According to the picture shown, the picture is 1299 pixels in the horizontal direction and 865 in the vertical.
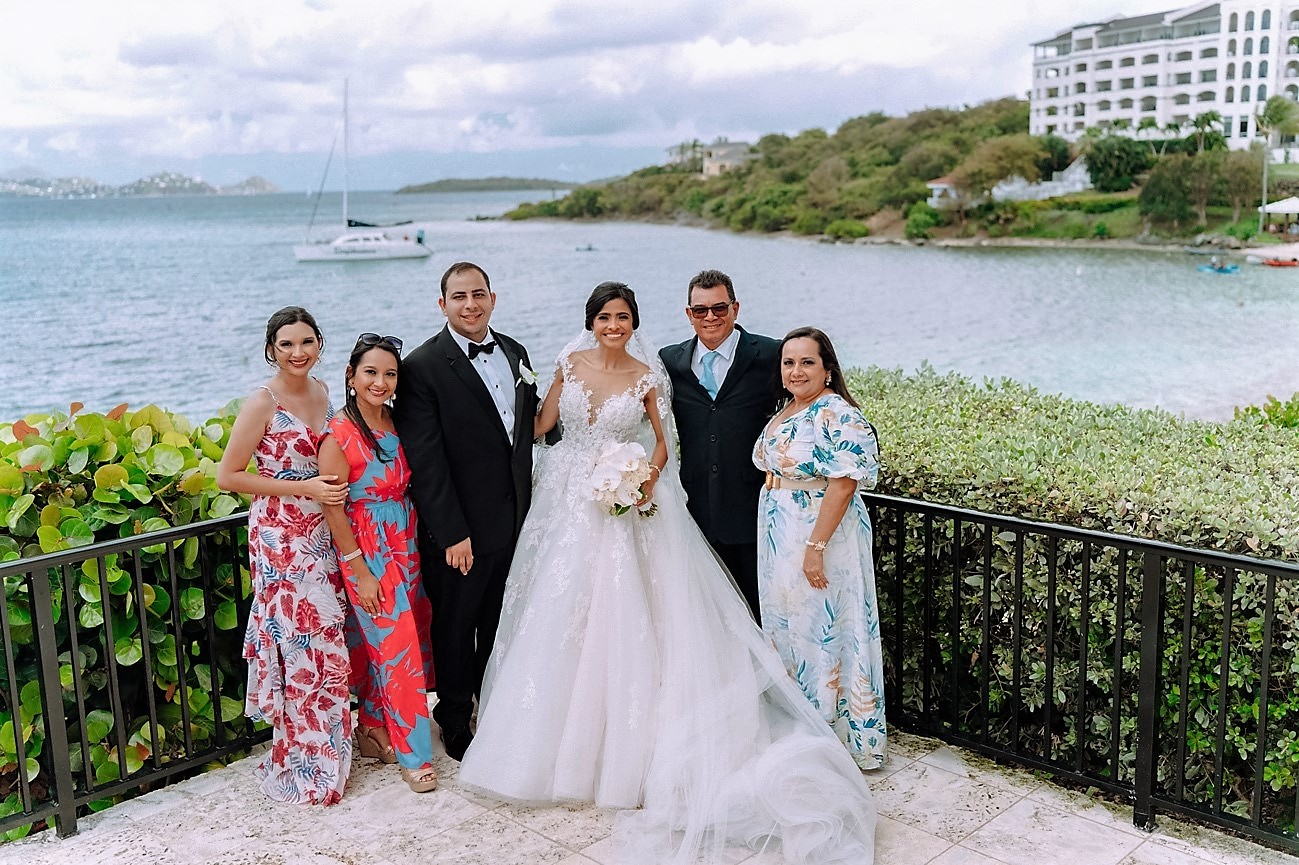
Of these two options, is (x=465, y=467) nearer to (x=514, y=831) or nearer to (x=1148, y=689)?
(x=514, y=831)

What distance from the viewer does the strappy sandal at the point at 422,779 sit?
4008mm

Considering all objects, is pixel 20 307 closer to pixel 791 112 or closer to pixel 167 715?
pixel 791 112

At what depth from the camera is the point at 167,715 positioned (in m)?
4.21

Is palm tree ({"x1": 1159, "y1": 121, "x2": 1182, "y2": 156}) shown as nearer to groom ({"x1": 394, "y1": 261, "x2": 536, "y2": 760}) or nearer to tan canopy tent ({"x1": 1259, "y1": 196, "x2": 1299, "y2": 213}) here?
tan canopy tent ({"x1": 1259, "y1": 196, "x2": 1299, "y2": 213})

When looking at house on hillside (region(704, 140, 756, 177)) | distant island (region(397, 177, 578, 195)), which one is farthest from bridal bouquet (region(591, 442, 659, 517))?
distant island (region(397, 177, 578, 195))

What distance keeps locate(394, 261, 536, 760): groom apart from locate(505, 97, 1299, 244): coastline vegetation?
36509mm

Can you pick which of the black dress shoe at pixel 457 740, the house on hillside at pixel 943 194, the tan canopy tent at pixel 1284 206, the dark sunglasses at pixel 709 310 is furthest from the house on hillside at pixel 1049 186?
the black dress shoe at pixel 457 740

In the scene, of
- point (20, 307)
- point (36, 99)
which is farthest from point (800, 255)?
point (36, 99)

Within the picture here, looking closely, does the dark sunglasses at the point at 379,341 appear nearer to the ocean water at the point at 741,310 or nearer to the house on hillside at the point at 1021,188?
the ocean water at the point at 741,310

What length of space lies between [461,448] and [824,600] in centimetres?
139

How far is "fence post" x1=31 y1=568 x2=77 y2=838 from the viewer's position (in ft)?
11.7

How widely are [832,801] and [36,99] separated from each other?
7174cm

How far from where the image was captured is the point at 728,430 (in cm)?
429

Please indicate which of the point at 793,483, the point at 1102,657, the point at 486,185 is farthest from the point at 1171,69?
the point at 486,185
